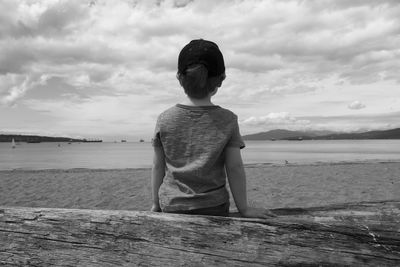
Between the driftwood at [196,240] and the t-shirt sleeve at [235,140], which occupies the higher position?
the t-shirt sleeve at [235,140]

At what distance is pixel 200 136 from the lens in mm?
2344

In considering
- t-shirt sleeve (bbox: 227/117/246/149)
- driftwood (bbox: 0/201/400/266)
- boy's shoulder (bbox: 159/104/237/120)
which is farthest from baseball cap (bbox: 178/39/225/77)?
driftwood (bbox: 0/201/400/266)

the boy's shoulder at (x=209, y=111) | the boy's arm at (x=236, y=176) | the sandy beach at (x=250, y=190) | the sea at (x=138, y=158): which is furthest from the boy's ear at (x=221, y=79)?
the sea at (x=138, y=158)

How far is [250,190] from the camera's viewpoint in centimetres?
1138

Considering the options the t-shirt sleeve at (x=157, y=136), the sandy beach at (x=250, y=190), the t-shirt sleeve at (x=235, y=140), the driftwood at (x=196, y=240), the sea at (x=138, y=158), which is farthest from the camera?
the sea at (x=138, y=158)

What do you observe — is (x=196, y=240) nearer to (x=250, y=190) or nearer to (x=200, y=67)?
(x=200, y=67)

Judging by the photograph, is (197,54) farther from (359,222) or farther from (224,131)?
(359,222)

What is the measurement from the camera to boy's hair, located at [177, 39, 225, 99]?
2.24m

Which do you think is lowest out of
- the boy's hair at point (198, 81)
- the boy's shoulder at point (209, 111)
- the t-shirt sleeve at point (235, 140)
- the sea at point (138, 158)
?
the sea at point (138, 158)

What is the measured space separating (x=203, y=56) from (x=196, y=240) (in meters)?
1.20

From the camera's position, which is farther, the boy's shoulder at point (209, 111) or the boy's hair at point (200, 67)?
the boy's shoulder at point (209, 111)

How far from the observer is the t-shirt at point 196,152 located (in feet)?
7.54

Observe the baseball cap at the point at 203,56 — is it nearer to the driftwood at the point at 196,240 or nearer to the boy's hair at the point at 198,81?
the boy's hair at the point at 198,81

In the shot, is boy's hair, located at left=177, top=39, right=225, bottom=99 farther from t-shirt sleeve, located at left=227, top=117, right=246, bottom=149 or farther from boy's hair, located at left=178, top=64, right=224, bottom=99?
t-shirt sleeve, located at left=227, top=117, right=246, bottom=149
